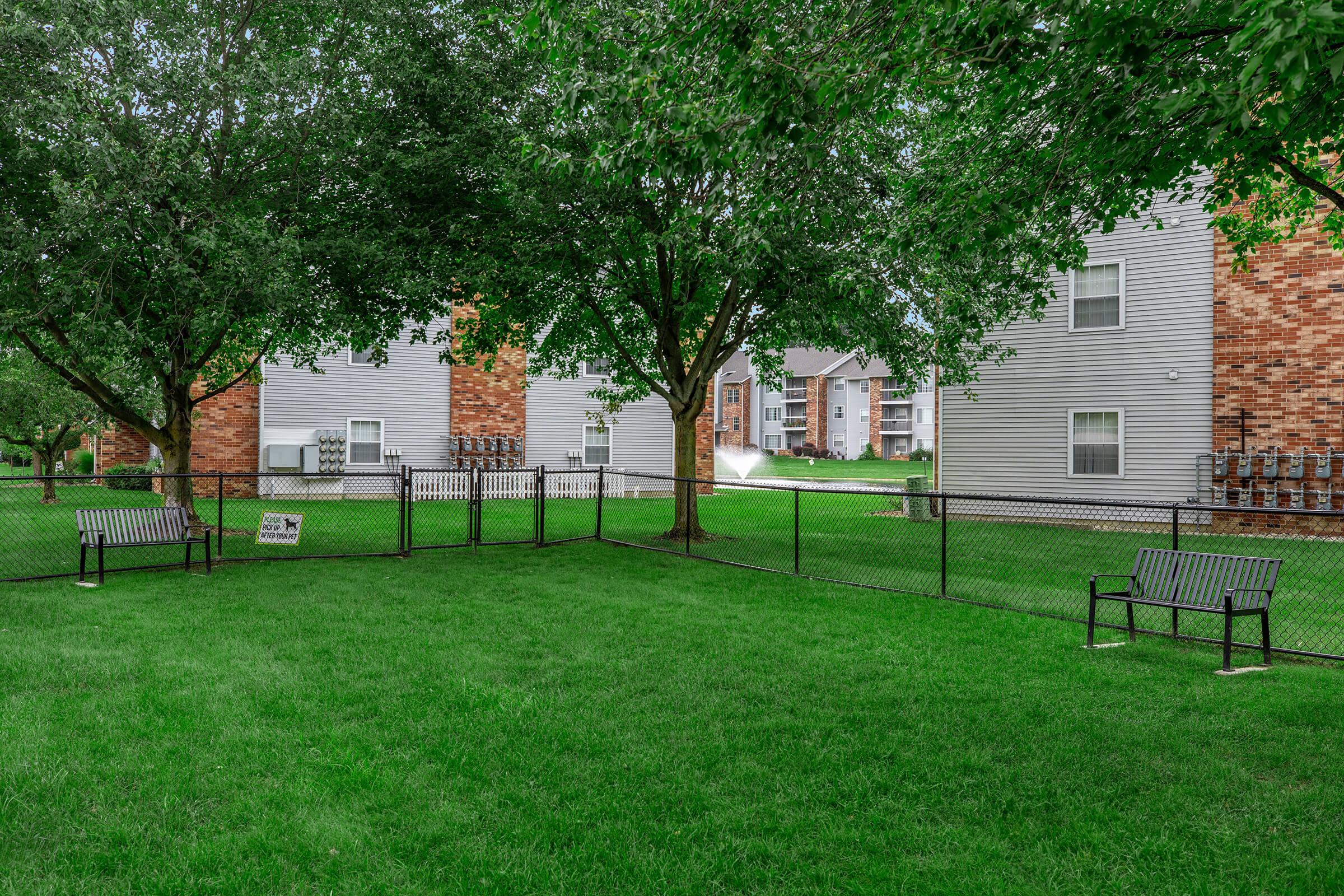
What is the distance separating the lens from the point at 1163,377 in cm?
1884

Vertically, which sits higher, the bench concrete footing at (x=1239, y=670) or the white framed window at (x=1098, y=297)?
the white framed window at (x=1098, y=297)

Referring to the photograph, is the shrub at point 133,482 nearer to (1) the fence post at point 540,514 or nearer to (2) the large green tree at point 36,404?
(2) the large green tree at point 36,404

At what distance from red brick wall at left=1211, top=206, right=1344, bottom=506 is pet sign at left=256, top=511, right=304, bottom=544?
1781 cm

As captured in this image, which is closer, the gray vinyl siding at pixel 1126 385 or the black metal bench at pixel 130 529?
the black metal bench at pixel 130 529

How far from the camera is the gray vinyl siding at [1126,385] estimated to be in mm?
18469

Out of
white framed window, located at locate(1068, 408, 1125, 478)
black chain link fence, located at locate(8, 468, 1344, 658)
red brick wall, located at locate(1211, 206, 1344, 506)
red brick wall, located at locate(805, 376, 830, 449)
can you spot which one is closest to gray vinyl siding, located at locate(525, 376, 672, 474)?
black chain link fence, located at locate(8, 468, 1344, 658)

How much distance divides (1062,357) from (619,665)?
16.5m

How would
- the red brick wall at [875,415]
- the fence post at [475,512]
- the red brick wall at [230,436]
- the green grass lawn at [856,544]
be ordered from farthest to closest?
the red brick wall at [875,415] → the red brick wall at [230,436] → the fence post at [475,512] → the green grass lawn at [856,544]

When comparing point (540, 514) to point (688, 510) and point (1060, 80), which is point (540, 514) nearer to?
point (688, 510)

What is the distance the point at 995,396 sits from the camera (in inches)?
829

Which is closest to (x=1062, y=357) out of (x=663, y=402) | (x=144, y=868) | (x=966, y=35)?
(x=663, y=402)

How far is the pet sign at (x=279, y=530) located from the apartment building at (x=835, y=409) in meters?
61.3

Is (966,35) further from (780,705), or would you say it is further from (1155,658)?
(1155,658)

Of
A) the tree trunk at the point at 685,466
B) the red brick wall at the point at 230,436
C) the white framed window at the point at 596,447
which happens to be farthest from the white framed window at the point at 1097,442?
the red brick wall at the point at 230,436
